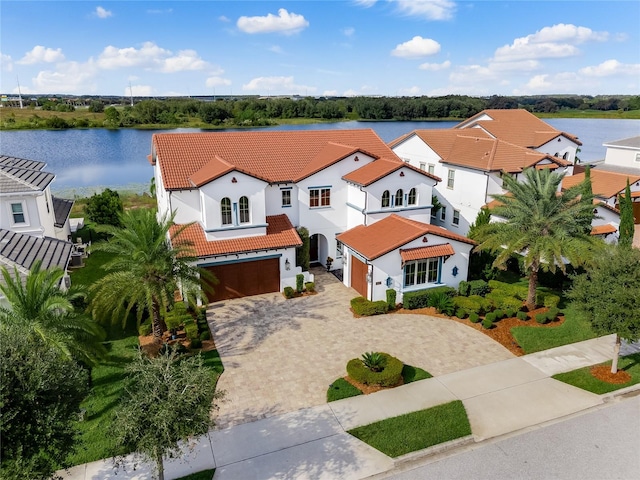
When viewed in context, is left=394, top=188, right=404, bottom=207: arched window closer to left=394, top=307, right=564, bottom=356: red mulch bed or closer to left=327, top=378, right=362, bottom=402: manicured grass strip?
left=394, top=307, right=564, bottom=356: red mulch bed

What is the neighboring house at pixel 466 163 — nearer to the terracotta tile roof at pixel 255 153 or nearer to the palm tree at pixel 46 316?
the terracotta tile roof at pixel 255 153

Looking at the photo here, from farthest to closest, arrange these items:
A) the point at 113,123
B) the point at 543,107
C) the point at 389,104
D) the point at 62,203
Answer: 1. the point at 543,107
2. the point at 389,104
3. the point at 113,123
4. the point at 62,203

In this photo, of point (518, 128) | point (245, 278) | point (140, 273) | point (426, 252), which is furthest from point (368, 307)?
point (518, 128)

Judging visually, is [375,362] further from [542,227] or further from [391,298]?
[542,227]

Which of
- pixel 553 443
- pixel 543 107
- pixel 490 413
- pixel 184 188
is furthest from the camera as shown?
pixel 543 107

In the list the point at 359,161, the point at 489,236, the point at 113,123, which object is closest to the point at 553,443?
the point at 489,236

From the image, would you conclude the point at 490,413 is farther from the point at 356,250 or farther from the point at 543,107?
the point at 543,107
